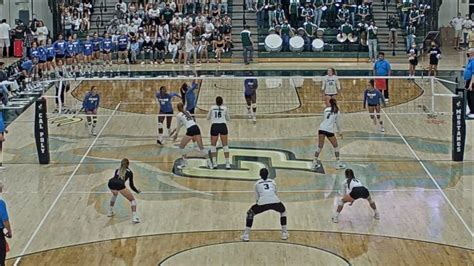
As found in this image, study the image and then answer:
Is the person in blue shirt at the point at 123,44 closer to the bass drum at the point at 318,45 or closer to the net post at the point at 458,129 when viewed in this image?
the bass drum at the point at 318,45

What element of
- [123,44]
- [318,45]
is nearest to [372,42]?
[318,45]

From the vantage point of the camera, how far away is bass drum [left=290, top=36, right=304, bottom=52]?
45.6 meters

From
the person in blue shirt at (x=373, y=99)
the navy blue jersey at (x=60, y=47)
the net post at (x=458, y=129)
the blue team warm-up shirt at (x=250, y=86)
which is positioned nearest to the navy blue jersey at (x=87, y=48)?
the navy blue jersey at (x=60, y=47)

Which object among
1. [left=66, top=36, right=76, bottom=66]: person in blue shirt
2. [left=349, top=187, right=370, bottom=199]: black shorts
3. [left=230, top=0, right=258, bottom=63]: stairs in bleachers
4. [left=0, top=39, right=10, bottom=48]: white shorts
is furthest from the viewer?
[left=230, top=0, right=258, bottom=63]: stairs in bleachers

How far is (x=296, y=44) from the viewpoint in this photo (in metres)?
45.6

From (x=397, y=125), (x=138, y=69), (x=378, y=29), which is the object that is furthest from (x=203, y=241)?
(x=378, y=29)

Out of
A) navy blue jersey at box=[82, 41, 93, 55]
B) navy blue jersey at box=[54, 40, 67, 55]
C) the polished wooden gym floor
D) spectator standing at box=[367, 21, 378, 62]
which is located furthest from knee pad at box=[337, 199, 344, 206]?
spectator standing at box=[367, 21, 378, 62]

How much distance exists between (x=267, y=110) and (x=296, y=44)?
1563 centimetres

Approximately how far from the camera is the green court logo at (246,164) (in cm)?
2177

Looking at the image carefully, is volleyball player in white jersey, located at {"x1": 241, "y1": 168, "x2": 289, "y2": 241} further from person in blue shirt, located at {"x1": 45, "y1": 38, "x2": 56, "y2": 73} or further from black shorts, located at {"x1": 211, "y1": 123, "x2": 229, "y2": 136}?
person in blue shirt, located at {"x1": 45, "y1": 38, "x2": 56, "y2": 73}

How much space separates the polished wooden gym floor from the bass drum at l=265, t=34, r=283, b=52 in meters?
15.1

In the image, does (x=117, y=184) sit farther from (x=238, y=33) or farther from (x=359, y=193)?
(x=238, y=33)

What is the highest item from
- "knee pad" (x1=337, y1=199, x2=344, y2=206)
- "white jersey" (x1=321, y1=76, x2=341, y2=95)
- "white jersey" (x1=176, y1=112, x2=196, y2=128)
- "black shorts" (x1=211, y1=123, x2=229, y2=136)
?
"white jersey" (x1=321, y1=76, x2=341, y2=95)

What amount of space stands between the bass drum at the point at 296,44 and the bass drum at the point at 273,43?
0.56 meters
